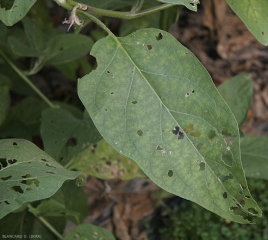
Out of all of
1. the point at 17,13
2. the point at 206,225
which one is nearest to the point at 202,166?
the point at 17,13

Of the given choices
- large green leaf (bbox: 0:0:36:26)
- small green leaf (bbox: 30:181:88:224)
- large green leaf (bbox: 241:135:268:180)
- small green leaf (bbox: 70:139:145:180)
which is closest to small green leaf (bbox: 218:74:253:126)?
large green leaf (bbox: 241:135:268:180)

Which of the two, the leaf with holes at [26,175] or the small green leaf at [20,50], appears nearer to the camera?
the leaf with holes at [26,175]

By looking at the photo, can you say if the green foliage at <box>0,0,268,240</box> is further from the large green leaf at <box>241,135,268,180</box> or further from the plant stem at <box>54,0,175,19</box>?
the large green leaf at <box>241,135,268,180</box>

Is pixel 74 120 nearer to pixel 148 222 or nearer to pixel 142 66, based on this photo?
pixel 142 66

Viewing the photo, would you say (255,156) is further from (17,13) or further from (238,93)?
(17,13)

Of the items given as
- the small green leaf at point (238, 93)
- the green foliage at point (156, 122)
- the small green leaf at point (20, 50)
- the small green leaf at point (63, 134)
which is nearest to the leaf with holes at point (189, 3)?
the green foliage at point (156, 122)

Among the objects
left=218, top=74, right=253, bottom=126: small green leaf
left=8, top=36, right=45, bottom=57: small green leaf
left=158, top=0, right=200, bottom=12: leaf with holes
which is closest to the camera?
left=158, top=0, right=200, bottom=12: leaf with holes

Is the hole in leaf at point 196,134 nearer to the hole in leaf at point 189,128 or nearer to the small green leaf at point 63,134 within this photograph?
the hole in leaf at point 189,128
